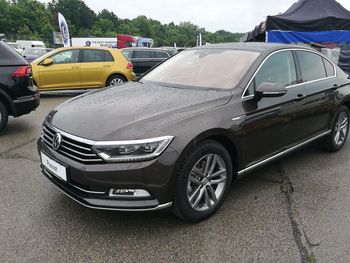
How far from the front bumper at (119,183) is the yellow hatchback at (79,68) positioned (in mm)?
8261

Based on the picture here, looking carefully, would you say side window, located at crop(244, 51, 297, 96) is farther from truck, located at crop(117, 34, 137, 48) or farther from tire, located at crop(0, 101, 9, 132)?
truck, located at crop(117, 34, 137, 48)

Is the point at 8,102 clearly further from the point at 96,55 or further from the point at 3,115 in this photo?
the point at 96,55

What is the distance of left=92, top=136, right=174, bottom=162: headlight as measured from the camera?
2824mm

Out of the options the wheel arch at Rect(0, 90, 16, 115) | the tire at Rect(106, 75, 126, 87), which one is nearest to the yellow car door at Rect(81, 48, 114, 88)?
the tire at Rect(106, 75, 126, 87)

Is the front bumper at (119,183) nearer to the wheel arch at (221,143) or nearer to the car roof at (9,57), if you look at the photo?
the wheel arch at (221,143)

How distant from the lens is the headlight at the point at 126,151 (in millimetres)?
2824

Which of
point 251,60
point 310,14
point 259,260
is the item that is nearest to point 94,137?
point 259,260

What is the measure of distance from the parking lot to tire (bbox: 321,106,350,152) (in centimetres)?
98

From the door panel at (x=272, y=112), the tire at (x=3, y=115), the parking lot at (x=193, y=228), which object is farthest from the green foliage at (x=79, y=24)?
the parking lot at (x=193, y=228)

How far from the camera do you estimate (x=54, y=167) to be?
320cm

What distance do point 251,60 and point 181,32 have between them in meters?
117

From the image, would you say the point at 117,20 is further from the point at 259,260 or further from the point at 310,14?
the point at 259,260

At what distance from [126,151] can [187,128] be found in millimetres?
554

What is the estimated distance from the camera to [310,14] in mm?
12125
